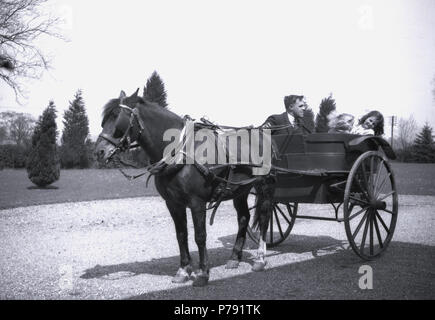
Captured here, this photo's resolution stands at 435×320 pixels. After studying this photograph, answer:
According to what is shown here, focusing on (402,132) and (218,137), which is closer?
(218,137)

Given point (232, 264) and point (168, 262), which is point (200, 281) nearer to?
point (232, 264)

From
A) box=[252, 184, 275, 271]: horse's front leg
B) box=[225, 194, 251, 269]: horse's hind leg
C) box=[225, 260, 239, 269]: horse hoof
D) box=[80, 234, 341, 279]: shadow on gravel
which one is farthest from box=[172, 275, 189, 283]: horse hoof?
box=[252, 184, 275, 271]: horse's front leg

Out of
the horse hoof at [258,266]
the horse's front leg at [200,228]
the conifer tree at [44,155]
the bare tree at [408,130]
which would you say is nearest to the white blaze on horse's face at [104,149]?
the horse's front leg at [200,228]

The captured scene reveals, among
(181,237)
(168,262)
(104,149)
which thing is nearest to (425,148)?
(168,262)

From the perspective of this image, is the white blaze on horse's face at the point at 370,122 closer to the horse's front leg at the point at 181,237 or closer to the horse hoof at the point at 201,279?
the horse's front leg at the point at 181,237

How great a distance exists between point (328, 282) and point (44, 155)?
16578 millimetres

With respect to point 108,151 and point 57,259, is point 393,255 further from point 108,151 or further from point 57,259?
point 57,259

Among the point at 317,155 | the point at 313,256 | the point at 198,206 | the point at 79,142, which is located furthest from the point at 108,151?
the point at 79,142

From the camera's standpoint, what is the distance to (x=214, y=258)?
6.51 m

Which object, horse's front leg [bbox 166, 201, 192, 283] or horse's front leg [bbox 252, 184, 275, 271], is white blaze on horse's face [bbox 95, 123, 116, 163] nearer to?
horse's front leg [bbox 166, 201, 192, 283]

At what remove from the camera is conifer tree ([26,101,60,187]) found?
60.9 ft

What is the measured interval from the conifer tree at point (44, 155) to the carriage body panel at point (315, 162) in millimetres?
15060
